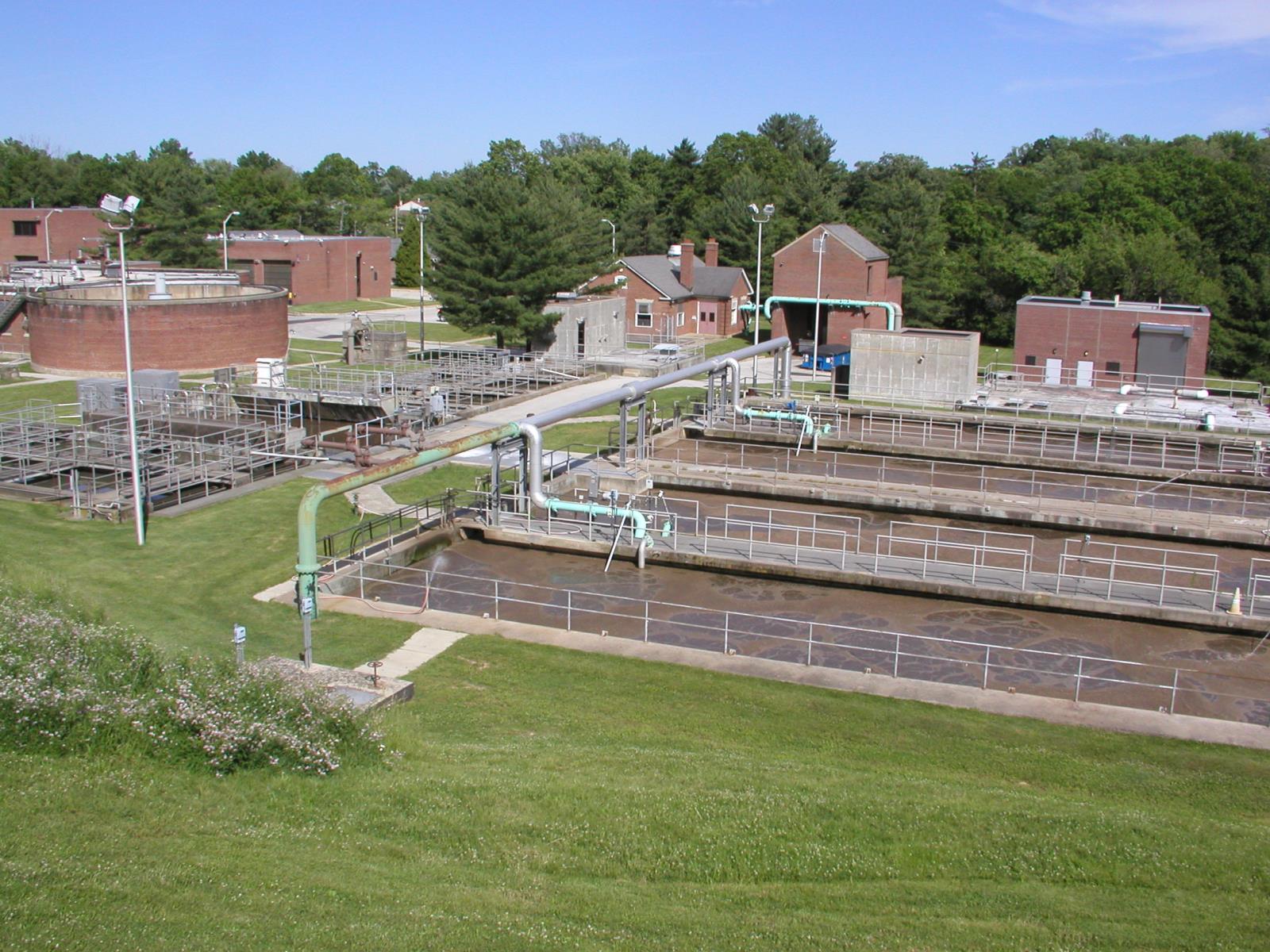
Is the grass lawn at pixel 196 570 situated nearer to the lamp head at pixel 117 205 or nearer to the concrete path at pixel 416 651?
the concrete path at pixel 416 651

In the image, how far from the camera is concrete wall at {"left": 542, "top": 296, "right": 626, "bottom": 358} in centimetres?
5622

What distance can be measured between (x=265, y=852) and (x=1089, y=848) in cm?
888

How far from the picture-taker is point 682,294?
70.1 m

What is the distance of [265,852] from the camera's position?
11680mm

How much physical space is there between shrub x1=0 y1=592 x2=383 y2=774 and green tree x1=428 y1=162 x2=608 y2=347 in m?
38.6

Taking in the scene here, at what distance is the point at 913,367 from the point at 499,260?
63.0 feet

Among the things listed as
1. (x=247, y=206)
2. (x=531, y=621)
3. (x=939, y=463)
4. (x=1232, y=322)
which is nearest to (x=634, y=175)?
(x=247, y=206)

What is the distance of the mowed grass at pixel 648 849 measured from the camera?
418 inches

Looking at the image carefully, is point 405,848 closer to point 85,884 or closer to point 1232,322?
point 85,884

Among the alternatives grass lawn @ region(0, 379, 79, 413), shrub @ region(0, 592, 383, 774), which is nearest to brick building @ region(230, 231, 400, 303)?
grass lawn @ region(0, 379, 79, 413)

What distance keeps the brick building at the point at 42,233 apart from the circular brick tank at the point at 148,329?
40.3 m

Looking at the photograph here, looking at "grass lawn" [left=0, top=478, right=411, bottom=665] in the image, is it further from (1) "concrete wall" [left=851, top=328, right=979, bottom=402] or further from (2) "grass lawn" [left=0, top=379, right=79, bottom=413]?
(1) "concrete wall" [left=851, top=328, right=979, bottom=402]

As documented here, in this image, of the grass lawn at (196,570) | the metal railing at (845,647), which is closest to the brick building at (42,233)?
the grass lawn at (196,570)

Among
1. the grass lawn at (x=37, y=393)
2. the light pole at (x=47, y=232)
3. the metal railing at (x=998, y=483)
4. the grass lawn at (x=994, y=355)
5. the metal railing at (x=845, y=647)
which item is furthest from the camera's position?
the light pole at (x=47, y=232)
